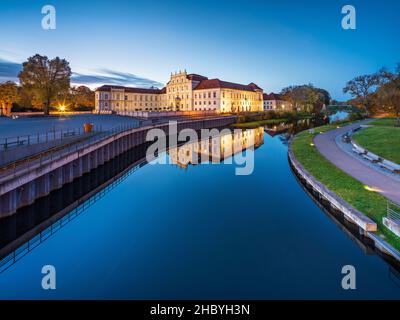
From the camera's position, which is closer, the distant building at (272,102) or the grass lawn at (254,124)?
the grass lawn at (254,124)

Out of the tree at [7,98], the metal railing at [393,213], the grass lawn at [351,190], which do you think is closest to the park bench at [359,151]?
the grass lawn at [351,190]

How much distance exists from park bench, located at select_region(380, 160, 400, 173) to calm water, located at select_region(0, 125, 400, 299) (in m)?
6.53

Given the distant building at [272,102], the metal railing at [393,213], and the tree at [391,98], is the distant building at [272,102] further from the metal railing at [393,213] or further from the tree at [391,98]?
the metal railing at [393,213]

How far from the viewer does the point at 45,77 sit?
198 feet

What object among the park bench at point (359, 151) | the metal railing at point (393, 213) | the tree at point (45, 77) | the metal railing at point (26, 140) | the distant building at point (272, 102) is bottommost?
the metal railing at point (393, 213)

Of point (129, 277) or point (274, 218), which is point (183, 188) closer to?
point (274, 218)

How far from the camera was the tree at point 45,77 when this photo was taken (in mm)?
58656

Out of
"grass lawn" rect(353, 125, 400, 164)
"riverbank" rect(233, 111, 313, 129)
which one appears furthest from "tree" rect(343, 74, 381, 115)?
"grass lawn" rect(353, 125, 400, 164)

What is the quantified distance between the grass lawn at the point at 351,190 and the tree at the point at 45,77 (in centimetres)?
5404

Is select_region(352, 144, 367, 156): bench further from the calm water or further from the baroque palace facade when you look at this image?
the baroque palace facade

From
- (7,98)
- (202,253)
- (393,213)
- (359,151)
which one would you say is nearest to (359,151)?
(359,151)

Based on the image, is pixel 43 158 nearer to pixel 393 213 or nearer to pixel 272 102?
pixel 393 213

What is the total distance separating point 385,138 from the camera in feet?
111

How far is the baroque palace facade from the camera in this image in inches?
4166
